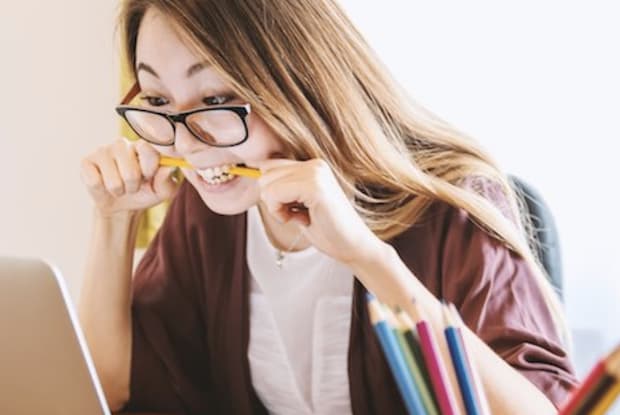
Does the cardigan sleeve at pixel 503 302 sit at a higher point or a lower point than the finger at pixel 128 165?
lower

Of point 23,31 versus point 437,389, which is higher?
point 23,31

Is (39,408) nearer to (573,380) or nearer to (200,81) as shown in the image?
→ (200,81)

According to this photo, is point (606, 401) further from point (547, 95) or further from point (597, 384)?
point (547, 95)

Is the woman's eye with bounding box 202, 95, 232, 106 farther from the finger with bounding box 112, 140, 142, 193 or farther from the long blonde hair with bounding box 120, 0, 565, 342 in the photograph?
the finger with bounding box 112, 140, 142, 193

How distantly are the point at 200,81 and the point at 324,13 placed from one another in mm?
153

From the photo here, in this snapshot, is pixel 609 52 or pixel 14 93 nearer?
pixel 609 52

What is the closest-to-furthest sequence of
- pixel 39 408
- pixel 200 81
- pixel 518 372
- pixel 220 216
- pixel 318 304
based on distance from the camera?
1. pixel 39 408
2. pixel 518 372
3. pixel 200 81
4. pixel 318 304
5. pixel 220 216

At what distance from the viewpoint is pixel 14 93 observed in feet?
6.89

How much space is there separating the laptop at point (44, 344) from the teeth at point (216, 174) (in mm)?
330

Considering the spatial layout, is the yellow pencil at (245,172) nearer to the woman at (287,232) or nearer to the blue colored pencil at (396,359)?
the woman at (287,232)

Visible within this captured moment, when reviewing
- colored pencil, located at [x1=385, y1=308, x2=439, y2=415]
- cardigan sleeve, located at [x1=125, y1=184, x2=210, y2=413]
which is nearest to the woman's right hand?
cardigan sleeve, located at [x1=125, y1=184, x2=210, y2=413]

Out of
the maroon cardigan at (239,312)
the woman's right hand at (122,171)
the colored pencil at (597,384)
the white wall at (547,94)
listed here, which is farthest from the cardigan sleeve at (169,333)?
the colored pencil at (597,384)

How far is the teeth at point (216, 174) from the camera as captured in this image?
1066 mm

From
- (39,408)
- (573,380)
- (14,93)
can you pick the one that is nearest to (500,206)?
(573,380)
